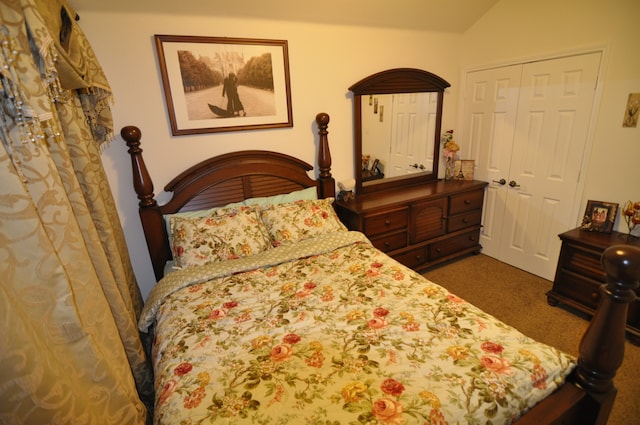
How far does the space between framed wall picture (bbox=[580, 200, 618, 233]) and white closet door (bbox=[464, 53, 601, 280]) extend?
171 mm

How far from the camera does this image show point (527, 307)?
241cm

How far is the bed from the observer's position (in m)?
0.95

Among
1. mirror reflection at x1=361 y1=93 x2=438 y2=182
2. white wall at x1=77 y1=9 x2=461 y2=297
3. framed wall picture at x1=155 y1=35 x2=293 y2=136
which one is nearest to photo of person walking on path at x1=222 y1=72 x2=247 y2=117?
framed wall picture at x1=155 y1=35 x2=293 y2=136

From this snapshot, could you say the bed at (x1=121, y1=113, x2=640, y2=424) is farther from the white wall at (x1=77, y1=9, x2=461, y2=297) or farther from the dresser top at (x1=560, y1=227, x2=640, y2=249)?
the dresser top at (x1=560, y1=227, x2=640, y2=249)

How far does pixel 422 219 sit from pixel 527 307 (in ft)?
3.50

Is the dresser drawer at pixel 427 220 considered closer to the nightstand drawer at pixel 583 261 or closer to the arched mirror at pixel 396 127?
the arched mirror at pixel 396 127

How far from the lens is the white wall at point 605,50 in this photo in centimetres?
204

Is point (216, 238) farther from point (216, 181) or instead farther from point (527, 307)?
point (527, 307)

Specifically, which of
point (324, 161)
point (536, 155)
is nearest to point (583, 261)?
point (536, 155)

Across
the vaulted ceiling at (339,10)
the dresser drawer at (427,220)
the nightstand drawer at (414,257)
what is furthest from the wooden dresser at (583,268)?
the vaulted ceiling at (339,10)

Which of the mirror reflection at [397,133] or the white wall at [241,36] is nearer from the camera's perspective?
the white wall at [241,36]

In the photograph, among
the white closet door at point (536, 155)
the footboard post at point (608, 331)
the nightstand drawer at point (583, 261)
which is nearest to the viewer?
the footboard post at point (608, 331)

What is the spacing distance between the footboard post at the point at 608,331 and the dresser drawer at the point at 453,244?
1.86 m

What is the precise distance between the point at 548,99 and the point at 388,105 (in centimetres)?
130
